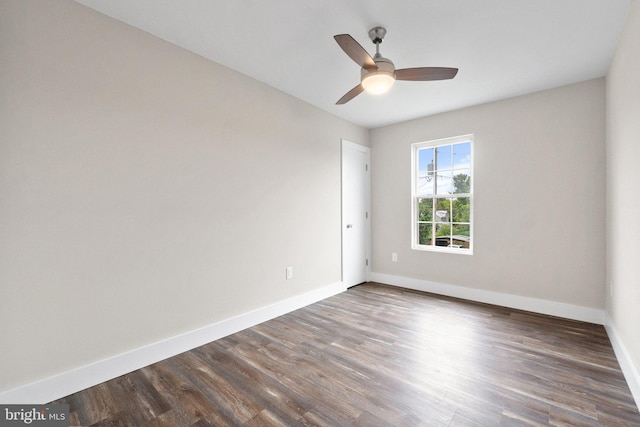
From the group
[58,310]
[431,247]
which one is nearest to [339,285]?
[431,247]

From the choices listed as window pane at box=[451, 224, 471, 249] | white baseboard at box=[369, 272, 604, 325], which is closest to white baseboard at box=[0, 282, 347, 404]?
white baseboard at box=[369, 272, 604, 325]

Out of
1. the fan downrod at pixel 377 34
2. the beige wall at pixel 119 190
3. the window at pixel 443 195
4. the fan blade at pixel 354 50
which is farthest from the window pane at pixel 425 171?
the fan blade at pixel 354 50

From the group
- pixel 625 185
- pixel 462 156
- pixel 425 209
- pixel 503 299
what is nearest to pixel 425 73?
pixel 625 185

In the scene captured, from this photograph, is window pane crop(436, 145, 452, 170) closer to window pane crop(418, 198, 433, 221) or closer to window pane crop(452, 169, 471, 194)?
window pane crop(452, 169, 471, 194)

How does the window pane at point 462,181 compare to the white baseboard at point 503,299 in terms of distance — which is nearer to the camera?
the white baseboard at point 503,299

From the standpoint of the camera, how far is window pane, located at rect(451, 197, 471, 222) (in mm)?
3861

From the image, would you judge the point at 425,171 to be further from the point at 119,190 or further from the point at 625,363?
the point at 119,190

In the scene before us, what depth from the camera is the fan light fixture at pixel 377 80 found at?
2.11 meters

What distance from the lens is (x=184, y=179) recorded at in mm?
2455

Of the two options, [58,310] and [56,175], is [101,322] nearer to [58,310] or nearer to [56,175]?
[58,310]

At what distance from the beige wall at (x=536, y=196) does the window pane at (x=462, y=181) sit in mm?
152

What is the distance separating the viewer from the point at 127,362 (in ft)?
6.89
